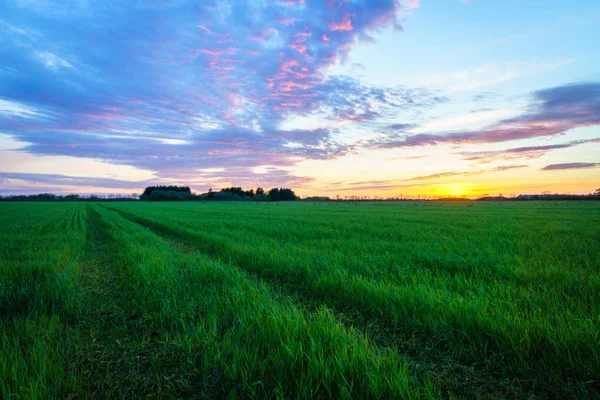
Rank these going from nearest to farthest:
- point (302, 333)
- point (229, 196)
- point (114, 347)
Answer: point (302, 333), point (114, 347), point (229, 196)

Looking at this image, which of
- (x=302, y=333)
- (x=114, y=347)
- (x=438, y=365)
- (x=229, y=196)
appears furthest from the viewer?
(x=229, y=196)

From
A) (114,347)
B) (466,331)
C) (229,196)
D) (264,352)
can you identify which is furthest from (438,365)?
(229,196)

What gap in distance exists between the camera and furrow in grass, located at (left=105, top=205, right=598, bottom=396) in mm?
2646

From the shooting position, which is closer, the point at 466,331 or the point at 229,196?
the point at 466,331

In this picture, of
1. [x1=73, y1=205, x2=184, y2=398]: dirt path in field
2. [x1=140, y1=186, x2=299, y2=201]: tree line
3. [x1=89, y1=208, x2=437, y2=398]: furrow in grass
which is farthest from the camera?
[x1=140, y1=186, x2=299, y2=201]: tree line

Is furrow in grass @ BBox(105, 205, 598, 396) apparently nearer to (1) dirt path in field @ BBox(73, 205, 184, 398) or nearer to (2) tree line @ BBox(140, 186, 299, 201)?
(1) dirt path in field @ BBox(73, 205, 184, 398)

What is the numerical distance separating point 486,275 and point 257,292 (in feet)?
15.0

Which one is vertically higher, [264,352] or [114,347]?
[264,352]

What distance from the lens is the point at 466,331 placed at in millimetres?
3305

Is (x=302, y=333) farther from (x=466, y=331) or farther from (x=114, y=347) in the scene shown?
(x=114, y=347)

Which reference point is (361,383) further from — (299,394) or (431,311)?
(431,311)

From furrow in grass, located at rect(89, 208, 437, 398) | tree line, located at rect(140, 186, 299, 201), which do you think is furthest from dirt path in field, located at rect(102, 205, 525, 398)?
tree line, located at rect(140, 186, 299, 201)

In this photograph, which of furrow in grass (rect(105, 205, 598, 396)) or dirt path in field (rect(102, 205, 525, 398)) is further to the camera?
furrow in grass (rect(105, 205, 598, 396))

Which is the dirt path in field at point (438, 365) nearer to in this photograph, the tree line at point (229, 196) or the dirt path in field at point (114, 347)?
the dirt path in field at point (114, 347)
